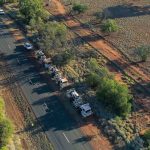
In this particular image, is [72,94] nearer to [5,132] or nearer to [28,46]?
[5,132]

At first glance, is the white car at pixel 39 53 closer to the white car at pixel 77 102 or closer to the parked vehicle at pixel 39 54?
the parked vehicle at pixel 39 54

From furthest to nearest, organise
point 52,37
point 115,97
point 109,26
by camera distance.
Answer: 1. point 109,26
2. point 52,37
3. point 115,97

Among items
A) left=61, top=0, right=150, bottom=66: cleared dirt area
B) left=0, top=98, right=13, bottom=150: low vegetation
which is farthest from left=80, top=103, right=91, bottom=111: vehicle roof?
left=61, top=0, right=150, bottom=66: cleared dirt area

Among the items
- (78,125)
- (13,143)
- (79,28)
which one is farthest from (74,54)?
(13,143)

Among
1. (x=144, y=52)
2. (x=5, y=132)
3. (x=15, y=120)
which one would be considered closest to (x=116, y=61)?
(x=144, y=52)

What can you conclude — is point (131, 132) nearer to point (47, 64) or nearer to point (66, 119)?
point (66, 119)
